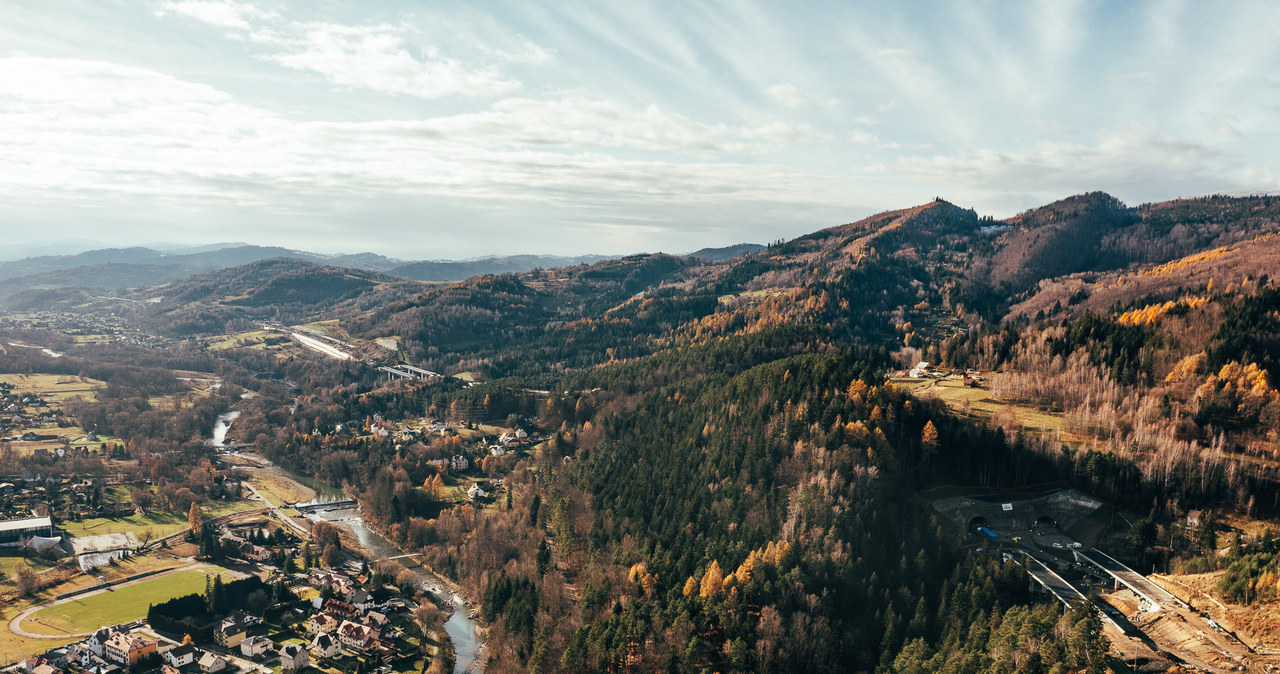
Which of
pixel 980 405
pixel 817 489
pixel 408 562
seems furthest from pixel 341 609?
pixel 980 405

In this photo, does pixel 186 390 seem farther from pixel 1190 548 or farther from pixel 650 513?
pixel 1190 548

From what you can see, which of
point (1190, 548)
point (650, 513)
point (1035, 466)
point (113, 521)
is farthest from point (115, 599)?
point (1190, 548)

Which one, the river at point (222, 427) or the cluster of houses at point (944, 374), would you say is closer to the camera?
the cluster of houses at point (944, 374)

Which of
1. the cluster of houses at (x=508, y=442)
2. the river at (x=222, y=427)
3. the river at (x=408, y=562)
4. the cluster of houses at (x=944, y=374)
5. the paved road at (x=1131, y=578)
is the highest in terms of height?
the cluster of houses at (x=944, y=374)

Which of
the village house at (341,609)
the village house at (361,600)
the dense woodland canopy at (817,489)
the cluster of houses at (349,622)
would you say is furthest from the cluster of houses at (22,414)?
the village house at (361,600)

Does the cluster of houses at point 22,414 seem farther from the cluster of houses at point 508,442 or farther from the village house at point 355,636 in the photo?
the village house at point 355,636

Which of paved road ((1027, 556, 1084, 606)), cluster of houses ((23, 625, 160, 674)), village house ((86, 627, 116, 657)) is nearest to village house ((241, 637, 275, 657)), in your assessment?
cluster of houses ((23, 625, 160, 674))

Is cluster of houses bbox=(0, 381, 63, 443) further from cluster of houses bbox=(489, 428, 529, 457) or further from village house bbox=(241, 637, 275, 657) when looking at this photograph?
village house bbox=(241, 637, 275, 657)
